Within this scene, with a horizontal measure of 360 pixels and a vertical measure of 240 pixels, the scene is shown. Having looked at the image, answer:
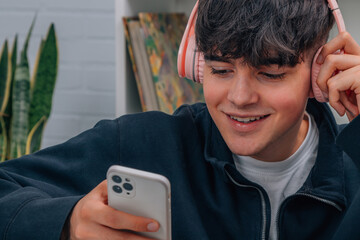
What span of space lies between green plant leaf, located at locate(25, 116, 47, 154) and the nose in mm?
972

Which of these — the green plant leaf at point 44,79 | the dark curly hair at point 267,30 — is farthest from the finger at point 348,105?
the green plant leaf at point 44,79

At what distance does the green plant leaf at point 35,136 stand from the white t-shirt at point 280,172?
88 cm

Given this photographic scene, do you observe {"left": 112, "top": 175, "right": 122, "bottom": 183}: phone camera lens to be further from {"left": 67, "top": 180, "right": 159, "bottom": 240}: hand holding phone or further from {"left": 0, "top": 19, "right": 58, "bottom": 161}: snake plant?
{"left": 0, "top": 19, "right": 58, "bottom": 161}: snake plant

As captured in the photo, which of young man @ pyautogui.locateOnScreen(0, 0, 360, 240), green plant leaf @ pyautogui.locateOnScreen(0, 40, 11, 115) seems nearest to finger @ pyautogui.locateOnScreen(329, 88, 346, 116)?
young man @ pyautogui.locateOnScreen(0, 0, 360, 240)

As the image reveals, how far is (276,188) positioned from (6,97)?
1.06 metres

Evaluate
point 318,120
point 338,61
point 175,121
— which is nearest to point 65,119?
point 175,121

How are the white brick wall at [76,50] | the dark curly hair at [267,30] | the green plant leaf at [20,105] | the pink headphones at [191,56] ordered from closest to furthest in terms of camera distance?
the dark curly hair at [267,30], the pink headphones at [191,56], the green plant leaf at [20,105], the white brick wall at [76,50]

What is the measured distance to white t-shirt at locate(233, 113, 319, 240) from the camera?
119 cm

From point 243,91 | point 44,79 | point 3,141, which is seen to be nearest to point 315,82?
point 243,91

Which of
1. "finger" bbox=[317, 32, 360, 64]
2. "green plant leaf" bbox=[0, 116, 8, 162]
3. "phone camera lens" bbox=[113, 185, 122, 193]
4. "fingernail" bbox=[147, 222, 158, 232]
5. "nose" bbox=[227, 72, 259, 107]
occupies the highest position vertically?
"finger" bbox=[317, 32, 360, 64]

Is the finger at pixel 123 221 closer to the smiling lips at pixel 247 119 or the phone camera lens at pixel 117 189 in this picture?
the phone camera lens at pixel 117 189

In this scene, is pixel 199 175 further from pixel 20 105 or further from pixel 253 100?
pixel 20 105

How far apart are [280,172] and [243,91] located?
0.77ft

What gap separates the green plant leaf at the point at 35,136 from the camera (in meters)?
1.89
